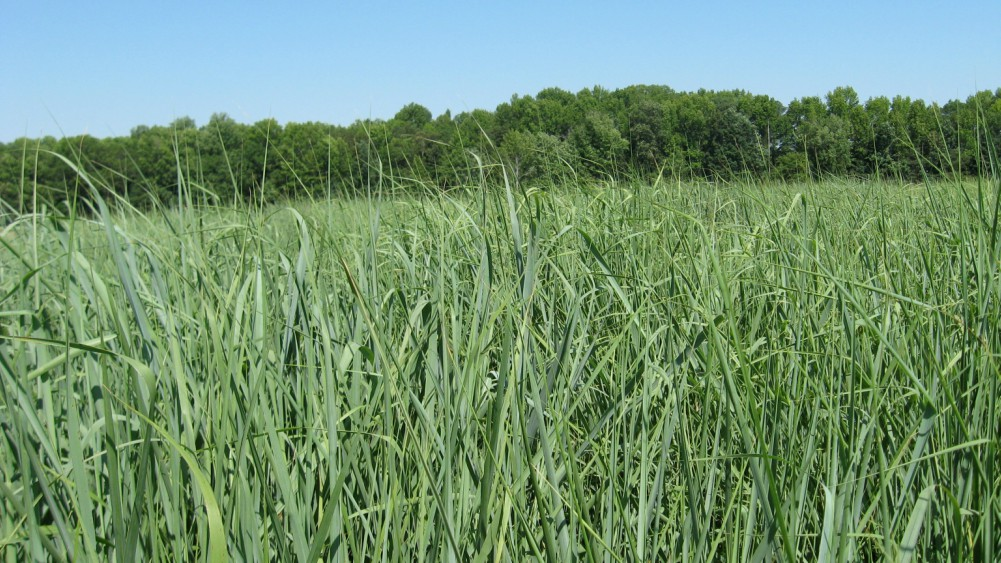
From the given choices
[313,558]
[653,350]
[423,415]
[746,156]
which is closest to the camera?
[313,558]

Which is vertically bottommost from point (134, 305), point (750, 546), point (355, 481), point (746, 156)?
point (750, 546)

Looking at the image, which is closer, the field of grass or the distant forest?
the field of grass

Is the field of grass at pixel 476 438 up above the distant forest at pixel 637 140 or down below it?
below

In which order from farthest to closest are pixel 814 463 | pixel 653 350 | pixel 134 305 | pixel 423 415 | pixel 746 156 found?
pixel 746 156
pixel 653 350
pixel 814 463
pixel 134 305
pixel 423 415

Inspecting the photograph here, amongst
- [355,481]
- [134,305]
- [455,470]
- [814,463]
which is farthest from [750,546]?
[134,305]

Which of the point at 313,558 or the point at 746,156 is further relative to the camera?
the point at 746,156

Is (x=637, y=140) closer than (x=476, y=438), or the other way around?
(x=476, y=438)

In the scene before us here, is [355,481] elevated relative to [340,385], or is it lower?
lower

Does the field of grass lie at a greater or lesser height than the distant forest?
lesser

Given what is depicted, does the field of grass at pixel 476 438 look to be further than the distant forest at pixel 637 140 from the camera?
No

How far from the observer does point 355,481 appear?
1.07 meters

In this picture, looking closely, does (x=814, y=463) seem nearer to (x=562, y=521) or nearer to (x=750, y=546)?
(x=750, y=546)

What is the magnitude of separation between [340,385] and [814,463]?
30.7 inches

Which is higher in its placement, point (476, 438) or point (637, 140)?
point (637, 140)
